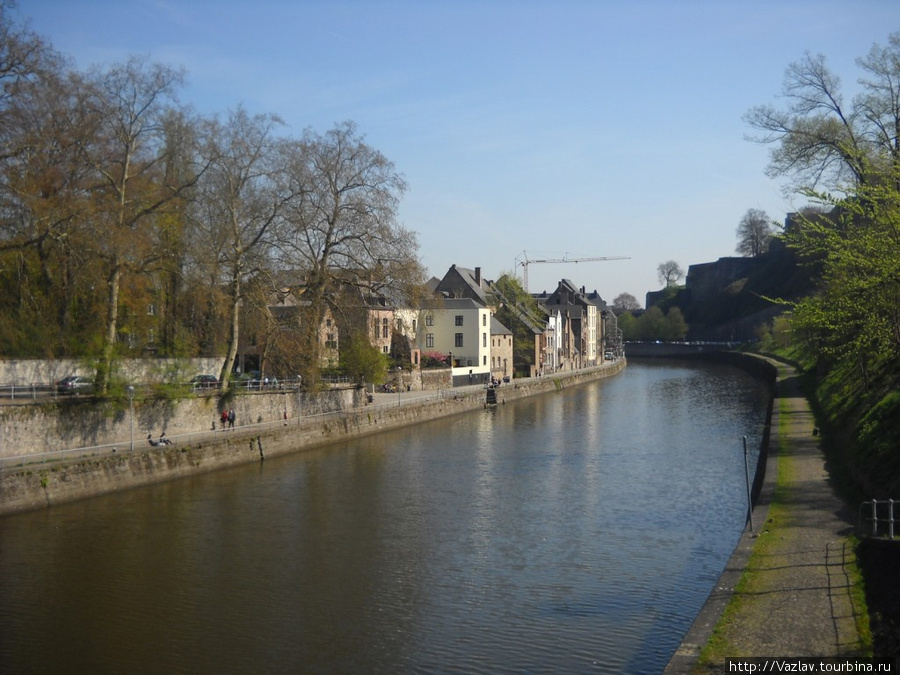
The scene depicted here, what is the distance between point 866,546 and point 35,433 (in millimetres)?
20992

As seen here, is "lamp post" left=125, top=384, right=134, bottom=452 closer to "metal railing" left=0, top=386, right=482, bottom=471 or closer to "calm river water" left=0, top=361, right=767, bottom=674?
"metal railing" left=0, top=386, right=482, bottom=471

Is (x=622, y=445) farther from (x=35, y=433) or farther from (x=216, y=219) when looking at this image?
(x=35, y=433)

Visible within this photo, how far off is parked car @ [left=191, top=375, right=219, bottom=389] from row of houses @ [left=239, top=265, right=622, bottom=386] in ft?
13.3

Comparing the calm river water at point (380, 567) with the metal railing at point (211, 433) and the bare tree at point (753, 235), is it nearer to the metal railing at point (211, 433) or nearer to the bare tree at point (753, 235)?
the metal railing at point (211, 433)

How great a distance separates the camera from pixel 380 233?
118ft

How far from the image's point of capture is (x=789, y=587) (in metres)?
12.7

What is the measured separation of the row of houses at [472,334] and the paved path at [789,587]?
850 inches

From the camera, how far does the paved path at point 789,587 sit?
1067cm

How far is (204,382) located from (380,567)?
16982 millimetres

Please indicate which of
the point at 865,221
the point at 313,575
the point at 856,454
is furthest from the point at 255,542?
the point at 865,221

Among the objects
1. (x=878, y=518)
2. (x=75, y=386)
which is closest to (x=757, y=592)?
(x=878, y=518)

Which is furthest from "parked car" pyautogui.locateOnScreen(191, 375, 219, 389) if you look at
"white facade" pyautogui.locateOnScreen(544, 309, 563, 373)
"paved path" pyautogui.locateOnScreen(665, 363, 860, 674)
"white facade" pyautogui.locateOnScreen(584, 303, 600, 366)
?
"white facade" pyautogui.locateOnScreen(584, 303, 600, 366)

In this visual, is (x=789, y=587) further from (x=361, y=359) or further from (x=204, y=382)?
(x=361, y=359)

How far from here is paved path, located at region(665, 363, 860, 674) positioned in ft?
35.0
